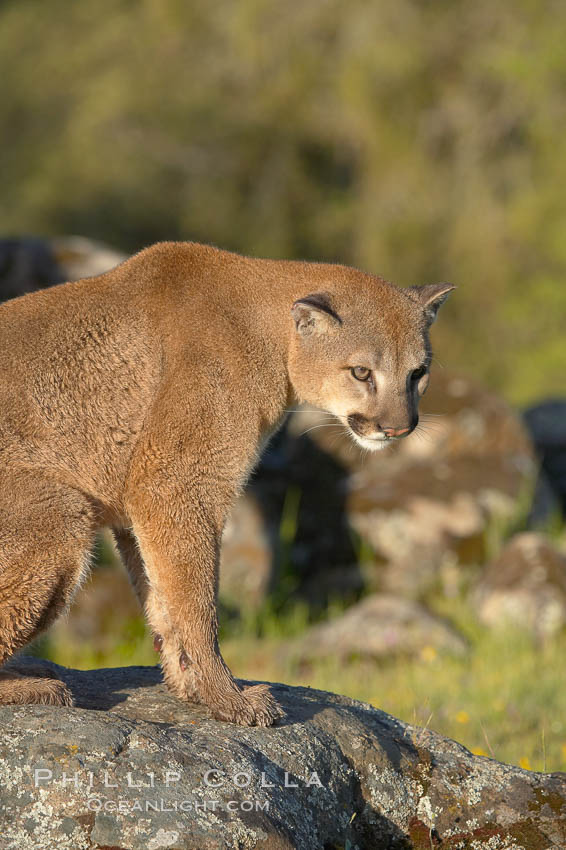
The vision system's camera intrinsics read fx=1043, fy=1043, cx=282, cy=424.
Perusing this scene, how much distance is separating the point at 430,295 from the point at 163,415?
2.31m

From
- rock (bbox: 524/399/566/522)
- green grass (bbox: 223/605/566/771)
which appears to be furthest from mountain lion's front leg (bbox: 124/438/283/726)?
rock (bbox: 524/399/566/522)

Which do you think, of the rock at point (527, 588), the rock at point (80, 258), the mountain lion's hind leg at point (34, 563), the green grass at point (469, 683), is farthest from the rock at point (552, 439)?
the mountain lion's hind leg at point (34, 563)

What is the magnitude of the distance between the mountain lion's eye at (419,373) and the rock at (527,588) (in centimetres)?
613

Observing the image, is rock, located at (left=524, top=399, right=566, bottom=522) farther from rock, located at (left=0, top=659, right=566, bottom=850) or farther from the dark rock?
rock, located at (left=0, top=659, right=566, bottom=850)

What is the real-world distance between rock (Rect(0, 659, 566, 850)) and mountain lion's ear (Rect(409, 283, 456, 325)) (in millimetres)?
2789

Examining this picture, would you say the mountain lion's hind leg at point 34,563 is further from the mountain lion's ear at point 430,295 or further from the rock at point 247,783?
the mountain lion's ear at point 430,295

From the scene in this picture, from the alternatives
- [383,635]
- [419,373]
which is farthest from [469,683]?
[419,373]

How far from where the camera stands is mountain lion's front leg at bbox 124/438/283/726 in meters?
5.87

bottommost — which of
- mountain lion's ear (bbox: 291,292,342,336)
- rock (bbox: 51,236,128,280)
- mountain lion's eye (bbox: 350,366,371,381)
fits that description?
mountain lion's eye (bbox: 350,366,371,381)

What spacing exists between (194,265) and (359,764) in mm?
3250

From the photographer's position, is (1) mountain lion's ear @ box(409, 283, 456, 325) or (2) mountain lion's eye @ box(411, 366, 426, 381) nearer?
(2) mountain lion's eye @ box(411, 366, 426, 381)

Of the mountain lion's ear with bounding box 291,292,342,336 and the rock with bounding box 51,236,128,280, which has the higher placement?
the rock with bounding box 51,236,128,280

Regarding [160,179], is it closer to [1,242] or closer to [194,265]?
[1,242]

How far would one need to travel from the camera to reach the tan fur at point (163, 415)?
559 centimetres
